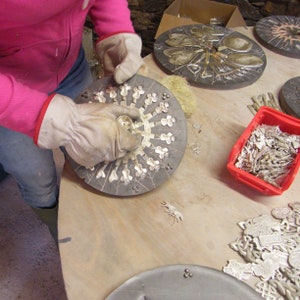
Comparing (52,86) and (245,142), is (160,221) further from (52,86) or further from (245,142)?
(52,86)

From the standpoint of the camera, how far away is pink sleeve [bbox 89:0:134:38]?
89 cm

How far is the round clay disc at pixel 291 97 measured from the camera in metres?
0.88

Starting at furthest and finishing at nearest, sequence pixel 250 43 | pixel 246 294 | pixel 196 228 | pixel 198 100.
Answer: pixel 250 43
pixel 198 100
pixel 196 228
pixel 246 294

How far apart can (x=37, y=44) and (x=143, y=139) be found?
0.33 meters

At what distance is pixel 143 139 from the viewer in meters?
0.77

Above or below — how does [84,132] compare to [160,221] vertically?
above

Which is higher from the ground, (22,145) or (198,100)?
(198,100)

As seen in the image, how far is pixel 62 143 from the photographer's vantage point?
0.70 meters

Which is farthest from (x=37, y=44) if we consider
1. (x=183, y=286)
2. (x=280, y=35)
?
(x=280, y=35)

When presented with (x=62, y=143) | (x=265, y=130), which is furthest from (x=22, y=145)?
(x=265, y=130)

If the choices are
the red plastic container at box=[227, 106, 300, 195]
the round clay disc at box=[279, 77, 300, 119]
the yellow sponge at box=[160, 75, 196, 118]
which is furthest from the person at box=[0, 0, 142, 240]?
the round clay disc at box=[279, 77, 300, 119]

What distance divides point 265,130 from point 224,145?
Result: 4.0 inches

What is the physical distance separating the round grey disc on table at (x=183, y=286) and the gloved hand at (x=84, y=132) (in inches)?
10.1

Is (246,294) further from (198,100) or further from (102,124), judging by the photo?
(198,100)
